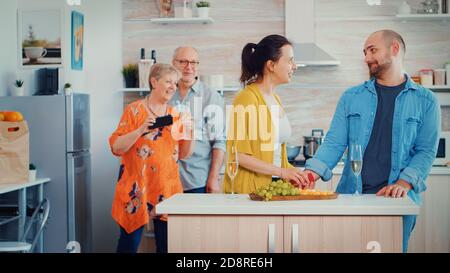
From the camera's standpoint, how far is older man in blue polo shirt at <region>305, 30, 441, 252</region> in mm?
1354

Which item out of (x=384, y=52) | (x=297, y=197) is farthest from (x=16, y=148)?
(x=384, y=52)

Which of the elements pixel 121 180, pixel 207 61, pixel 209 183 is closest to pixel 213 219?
pixel 209 183

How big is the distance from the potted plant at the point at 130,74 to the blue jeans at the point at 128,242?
0.27 meters

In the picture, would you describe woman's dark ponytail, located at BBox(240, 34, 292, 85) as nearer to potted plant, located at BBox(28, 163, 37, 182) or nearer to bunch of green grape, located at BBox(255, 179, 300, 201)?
bunch of green grape, located at BBox(255, 179, 300, 201)

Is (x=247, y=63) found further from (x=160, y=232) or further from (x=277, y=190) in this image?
(x=160, y=232)

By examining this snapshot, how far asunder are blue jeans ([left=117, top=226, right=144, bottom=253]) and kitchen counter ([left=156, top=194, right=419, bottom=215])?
0.08m

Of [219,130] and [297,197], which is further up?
[219,130]

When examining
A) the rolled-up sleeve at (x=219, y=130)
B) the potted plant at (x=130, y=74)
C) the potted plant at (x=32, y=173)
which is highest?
the potted plant at (x=130, y=74)

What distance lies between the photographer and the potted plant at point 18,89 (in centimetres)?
132

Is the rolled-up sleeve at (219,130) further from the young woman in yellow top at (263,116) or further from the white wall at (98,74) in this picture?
the white wall at (98,74)

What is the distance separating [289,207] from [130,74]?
395 mm

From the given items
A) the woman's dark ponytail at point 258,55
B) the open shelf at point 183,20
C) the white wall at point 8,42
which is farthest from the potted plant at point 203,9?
the white wall at point 8,42

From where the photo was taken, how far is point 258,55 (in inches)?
53.4

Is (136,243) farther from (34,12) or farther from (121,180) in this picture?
(34,12)
